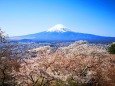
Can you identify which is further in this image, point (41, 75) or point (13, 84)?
point (13, 84)

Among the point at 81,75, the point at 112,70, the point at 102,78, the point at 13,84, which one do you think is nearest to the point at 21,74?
the point at 13,84

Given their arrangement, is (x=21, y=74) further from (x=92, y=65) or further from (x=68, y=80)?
(x=92, y=65)

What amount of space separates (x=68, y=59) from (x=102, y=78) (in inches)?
150

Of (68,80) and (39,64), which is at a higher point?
(39,64)

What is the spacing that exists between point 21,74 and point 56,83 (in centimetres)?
380

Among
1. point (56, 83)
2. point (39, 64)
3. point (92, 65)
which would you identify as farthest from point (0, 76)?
point (92, 65)

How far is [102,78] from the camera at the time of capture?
20.4 metres

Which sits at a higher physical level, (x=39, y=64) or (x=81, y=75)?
(x=39, y=64)

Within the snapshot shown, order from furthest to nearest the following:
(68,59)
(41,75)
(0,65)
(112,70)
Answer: (112,70)
(68,59)
(41,75)
(0,65)

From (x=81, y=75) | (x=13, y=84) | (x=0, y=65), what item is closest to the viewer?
(x=0, y=65)

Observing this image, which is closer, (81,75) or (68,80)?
(68,80)

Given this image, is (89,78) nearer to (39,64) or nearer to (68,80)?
(68,80)

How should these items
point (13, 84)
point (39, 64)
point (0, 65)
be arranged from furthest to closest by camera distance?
point (13, 84), point (39, 64), point (0, 65)

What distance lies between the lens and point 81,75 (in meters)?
19.6
